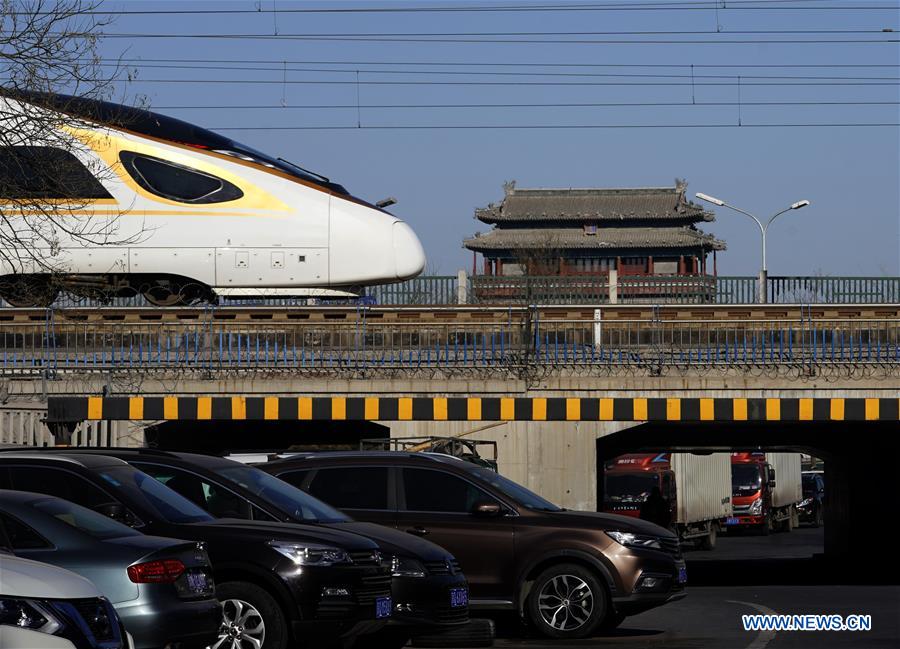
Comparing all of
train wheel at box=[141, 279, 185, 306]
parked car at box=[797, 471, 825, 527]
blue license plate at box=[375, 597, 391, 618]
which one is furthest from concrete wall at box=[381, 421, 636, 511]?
parked car at box=[797, 471, 825, 527]

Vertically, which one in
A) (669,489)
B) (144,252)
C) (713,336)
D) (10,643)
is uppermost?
(144,252)

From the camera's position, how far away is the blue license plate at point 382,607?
9.58 metres

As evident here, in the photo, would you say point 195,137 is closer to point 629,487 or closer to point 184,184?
point 184,184

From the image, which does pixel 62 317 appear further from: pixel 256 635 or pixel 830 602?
pixel 256 635

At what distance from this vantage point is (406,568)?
34.1ft

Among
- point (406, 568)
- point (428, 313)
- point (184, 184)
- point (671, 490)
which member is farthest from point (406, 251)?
point (406, 568)

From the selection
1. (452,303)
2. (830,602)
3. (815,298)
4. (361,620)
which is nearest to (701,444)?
(815,298)

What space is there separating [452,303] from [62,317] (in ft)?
34.2

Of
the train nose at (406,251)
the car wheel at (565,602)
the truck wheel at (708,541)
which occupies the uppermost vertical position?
the train nose at (406,251)

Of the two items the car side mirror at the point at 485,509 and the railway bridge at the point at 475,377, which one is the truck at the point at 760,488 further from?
the car side mirror at the point at 485,509

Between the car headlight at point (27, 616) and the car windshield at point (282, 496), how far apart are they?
395 cm

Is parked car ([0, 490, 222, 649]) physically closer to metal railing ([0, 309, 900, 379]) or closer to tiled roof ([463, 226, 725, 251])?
metal railing ([0, 309, 900, 379])

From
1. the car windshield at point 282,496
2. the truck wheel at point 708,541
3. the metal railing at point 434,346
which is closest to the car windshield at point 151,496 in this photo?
the car windshield at point 282,496

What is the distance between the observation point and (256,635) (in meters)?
9.23
